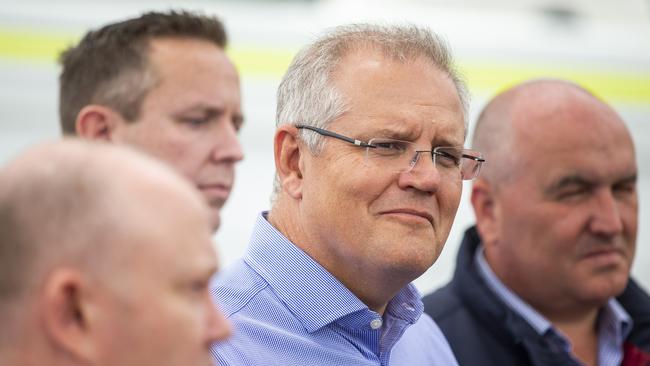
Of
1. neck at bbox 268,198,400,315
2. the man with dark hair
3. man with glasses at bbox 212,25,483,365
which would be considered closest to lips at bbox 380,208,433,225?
man with glasses at bbox 212,25,483,365

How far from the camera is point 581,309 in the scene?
3730 mm

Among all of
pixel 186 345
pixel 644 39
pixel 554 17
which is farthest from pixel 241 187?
pixel 186 345

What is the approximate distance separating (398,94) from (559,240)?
4.41 ft

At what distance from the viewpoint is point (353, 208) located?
2512 mm

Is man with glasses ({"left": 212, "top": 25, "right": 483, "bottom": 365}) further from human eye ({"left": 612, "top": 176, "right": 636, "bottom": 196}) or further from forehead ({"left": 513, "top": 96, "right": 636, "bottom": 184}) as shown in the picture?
human eye ({"left": 612, "top": 176, "right": 636, "bottom": 196})

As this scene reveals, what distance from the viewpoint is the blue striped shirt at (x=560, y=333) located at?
142 inches

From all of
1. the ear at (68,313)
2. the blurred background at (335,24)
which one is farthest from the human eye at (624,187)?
the blurred background at (335,24)

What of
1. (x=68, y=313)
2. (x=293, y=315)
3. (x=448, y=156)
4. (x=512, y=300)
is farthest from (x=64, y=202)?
(x=512, y=300)

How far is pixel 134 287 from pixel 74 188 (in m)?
0.16

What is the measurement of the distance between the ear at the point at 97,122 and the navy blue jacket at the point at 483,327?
3.89 feet

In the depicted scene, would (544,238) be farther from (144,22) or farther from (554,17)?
(554,17)

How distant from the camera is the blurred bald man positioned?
1.47 meters

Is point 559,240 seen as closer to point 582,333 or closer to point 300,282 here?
point 582,333

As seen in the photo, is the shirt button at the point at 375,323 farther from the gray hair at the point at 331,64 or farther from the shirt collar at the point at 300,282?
the gray hair at the point at 331,64
